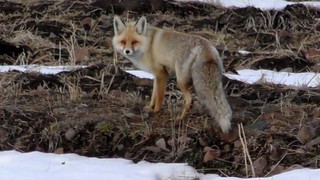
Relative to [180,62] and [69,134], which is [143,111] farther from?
[69,134]

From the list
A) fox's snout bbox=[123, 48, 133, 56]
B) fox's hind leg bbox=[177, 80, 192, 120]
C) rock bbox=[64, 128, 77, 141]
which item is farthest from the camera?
fox's snout bbox=[123, 48, 133, 56]

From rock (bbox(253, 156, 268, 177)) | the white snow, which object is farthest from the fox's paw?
rock (bbox(253, 156, 268, 177))

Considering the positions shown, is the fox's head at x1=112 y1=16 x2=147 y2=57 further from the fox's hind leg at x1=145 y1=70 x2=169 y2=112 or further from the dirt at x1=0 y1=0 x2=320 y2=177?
the dirt at x1=0 y1=0 x2=320 y2=177

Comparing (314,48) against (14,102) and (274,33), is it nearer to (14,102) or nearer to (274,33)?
(274,33)

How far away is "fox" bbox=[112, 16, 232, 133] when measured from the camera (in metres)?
7.25

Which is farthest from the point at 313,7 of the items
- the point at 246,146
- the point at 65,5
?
the point at 246,146

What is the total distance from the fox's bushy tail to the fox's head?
0.74 metres

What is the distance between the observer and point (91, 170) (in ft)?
22.1

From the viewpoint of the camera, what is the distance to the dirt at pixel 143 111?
7.17 meters

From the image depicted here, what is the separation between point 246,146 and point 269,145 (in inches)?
12.7

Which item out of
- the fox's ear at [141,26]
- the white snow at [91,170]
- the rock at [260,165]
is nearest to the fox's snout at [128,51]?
the fox's ear at [141,26]

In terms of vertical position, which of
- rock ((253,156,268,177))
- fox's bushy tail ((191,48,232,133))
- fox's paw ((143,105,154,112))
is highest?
fox's bushy tail ((191,48,232,133))

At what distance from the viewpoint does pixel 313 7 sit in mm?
14148

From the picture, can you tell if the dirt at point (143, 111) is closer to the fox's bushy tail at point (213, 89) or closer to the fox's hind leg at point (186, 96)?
the fox's hind leg at point (186, 96)
